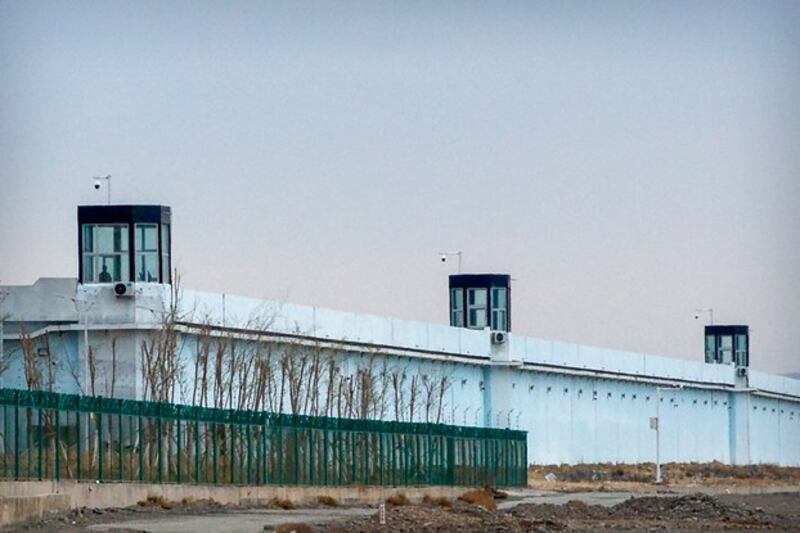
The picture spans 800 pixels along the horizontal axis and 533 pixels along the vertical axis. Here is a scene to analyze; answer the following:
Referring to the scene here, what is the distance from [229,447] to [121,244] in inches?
442

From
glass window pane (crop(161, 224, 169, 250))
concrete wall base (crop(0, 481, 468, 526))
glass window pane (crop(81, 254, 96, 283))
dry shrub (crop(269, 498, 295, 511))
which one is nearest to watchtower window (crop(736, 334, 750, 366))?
concrete wall base (crop(0, 481, 468, 526))

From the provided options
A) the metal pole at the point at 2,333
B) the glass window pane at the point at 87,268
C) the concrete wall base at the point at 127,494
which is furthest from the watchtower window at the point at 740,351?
the metal pole at the point at 2,333

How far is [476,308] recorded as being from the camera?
3376 inches

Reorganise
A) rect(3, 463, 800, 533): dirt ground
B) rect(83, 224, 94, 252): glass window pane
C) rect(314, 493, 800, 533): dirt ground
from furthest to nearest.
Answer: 1. rect(83, 224, 94, 252): glass window pane
2. rect(314, 493, 800, 533): dirt ground
3. rect(3, 463, 800, 533): dirt ground

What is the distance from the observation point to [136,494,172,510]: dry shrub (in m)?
41.4

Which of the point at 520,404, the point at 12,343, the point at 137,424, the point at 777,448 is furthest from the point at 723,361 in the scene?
the point at 137,424

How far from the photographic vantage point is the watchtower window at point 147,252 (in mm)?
58938

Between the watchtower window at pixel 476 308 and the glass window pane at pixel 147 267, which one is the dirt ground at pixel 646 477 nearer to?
the watchtower window at pixel 476 308

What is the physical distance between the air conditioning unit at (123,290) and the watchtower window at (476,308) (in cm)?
2953

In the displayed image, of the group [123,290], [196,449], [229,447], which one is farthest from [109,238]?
[196,449]

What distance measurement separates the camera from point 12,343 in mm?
57812

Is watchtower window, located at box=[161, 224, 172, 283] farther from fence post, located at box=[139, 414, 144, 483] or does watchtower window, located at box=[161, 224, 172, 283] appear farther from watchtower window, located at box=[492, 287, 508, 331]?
watchtower window, located at box=[492, 287, 508, 331]

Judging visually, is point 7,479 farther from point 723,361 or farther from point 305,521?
point 723,361

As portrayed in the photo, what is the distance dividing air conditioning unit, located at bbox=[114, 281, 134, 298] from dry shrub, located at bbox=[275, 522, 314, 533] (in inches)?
923
